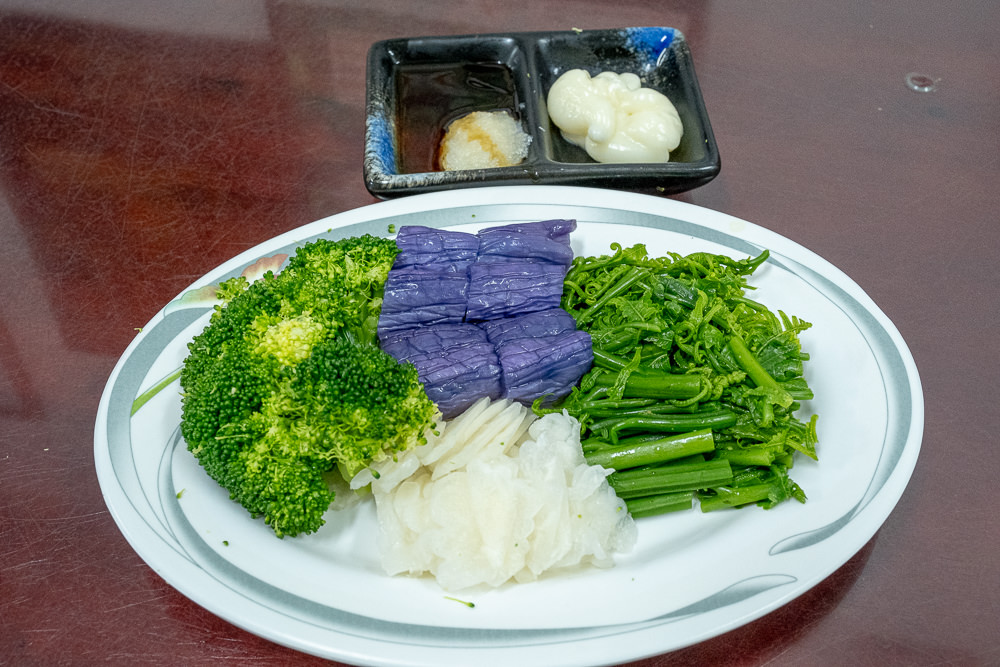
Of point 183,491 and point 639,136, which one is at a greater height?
point 639,136

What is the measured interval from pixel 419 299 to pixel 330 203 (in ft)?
3.22

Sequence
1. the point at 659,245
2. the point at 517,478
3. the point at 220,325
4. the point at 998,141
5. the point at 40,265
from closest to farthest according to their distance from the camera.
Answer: the point at 517,478
the point at 220,325
the point at 659,245
the point at 40,265
the point at 998,141

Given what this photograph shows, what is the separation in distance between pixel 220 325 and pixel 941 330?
2.29 m

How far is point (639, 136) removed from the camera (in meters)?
2.86

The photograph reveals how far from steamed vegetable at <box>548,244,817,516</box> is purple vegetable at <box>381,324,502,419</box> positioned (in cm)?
26

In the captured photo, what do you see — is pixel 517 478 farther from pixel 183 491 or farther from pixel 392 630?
pixel 183 491

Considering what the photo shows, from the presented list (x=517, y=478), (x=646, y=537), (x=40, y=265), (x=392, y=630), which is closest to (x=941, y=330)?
(x=646, y=537)

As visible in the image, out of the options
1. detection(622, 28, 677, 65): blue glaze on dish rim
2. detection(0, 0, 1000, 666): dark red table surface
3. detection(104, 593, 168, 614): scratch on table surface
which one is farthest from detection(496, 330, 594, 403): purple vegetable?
detection(622, 28, 677, 65): blue glaze on dish rim

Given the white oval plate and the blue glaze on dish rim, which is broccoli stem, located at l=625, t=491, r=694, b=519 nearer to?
the white oval plate

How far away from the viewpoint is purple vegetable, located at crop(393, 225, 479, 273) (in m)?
2.32

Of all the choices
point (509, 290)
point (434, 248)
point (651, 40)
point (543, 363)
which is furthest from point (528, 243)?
point (651, 40)

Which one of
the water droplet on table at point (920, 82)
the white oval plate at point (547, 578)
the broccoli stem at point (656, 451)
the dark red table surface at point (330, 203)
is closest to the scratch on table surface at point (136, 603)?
the dark red table surface at point (330, 203)

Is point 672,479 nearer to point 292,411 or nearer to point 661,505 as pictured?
point 661,505

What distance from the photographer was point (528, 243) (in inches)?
93.0
